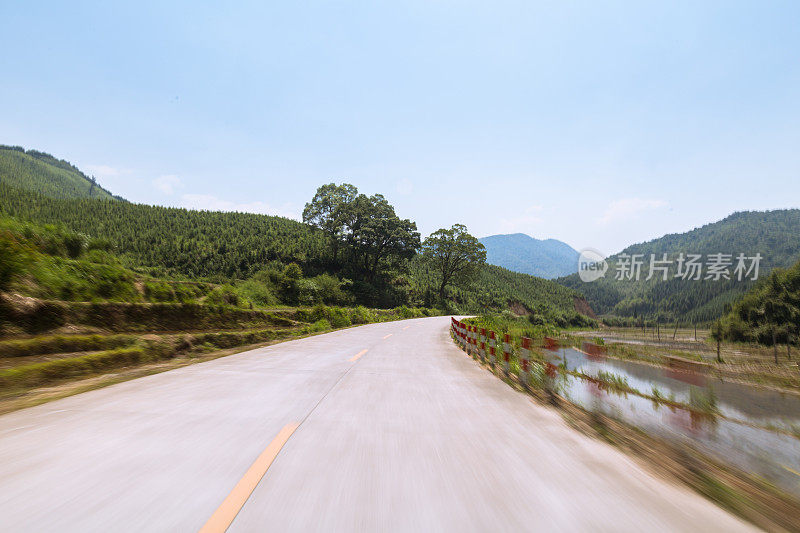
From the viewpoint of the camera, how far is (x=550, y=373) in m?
6.62

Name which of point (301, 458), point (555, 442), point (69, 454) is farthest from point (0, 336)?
point (555, 442)

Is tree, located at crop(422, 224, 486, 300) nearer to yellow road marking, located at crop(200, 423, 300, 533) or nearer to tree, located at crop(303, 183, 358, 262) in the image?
tree, located at crop(303, 183, 358, 262)

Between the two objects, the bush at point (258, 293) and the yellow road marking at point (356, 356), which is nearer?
the yellow road marking at point (356, 356)

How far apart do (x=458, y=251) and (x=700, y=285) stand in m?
89.5

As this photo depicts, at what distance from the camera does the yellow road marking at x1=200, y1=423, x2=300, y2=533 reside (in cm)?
195

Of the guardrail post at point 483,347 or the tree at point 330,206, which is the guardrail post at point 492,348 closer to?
the guardrail post at point 483,347

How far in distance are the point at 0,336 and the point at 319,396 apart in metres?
6.26

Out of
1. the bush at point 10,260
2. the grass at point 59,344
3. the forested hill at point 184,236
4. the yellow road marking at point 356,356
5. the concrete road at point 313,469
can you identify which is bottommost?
the yellow road marking at point 356,356

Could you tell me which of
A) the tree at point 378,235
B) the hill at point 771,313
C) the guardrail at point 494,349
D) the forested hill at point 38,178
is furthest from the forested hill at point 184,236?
the forested hill at point 38,178

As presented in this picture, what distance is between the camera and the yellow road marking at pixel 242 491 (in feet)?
6.41

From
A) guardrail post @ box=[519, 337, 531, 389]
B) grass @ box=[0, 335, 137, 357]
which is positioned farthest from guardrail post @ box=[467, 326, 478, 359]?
grass @ box=[0, 335, 137, 357]

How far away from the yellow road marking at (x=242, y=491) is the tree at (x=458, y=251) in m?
56.0

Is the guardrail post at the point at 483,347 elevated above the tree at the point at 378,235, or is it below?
below

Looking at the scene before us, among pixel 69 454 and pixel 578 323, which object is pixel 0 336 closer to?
pixel 69 454
